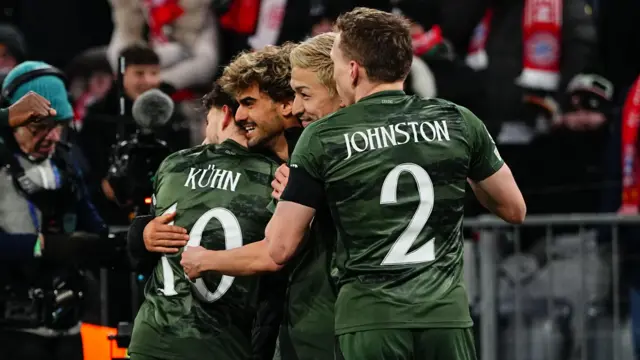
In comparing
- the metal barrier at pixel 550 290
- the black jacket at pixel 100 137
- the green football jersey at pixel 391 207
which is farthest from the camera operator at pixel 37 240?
the metal barrier at pixel 550 290

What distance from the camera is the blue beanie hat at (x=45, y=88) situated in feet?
19.0

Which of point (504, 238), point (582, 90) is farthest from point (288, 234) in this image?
point (582, 90)

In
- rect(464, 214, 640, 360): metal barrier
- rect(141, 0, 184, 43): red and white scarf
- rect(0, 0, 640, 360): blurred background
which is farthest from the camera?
rect(141, 0, 184, 43): red and white scarf

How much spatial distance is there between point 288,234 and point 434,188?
51 cm

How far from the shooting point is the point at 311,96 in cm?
439

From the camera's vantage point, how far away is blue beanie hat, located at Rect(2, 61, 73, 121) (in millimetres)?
5793

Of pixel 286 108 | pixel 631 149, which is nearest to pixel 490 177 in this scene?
pixel 286 108

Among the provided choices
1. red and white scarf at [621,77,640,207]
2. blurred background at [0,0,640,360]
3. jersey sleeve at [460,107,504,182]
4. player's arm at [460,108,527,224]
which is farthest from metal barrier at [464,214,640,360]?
jersey sleeve at [460,107,504,182]

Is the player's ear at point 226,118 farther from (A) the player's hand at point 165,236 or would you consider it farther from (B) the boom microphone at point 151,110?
(B) the boom microphone at point 151,110

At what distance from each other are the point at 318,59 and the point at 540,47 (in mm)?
5026

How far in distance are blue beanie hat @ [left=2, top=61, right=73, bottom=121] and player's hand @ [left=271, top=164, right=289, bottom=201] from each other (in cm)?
183

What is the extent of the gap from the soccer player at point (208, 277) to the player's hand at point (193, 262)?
0.41 ft

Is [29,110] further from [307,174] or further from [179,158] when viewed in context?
[307,174]

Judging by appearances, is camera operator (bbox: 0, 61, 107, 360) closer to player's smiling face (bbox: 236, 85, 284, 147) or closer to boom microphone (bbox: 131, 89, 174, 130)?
boom microphone (bbox: 131, 89, 174, 130)
